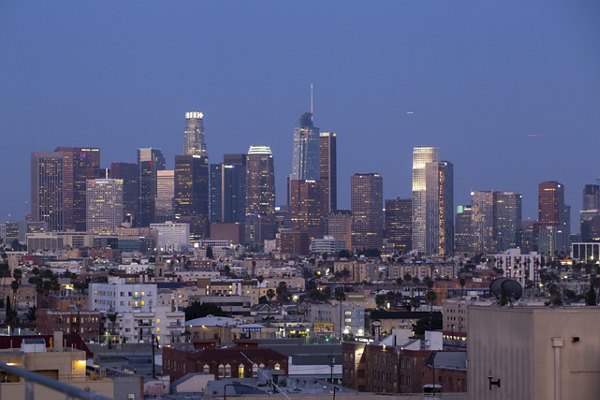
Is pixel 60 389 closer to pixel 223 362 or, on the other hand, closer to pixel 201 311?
pixel 223 362

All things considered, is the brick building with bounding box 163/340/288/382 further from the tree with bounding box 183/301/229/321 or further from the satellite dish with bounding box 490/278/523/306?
the tree with bounding box 183/301/229/321

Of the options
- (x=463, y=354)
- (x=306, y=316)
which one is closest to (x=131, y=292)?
(x=306, y=316)

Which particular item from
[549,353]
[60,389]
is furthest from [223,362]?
[60,389]

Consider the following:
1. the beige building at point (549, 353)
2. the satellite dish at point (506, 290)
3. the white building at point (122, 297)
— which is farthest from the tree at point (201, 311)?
the beige building at point (549, 353)

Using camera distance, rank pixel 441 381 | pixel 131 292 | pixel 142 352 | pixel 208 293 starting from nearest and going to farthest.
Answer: pixel 441 381 < pixel 142 352 < pixel 131 292 < pixel 208 293

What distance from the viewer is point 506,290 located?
20453 mm

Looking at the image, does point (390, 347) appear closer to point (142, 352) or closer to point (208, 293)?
point (142, 352)

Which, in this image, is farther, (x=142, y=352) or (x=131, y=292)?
(x=131, y=292)

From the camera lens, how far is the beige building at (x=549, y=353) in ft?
59.5

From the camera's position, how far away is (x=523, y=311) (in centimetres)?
1848

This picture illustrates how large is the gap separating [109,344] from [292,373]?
839 inches

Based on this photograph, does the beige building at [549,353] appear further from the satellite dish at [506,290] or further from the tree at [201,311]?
the tree at [201,311]

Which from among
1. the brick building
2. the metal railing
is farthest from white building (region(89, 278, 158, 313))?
the metal railing

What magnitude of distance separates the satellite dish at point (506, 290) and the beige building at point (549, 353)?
1.23 meters
